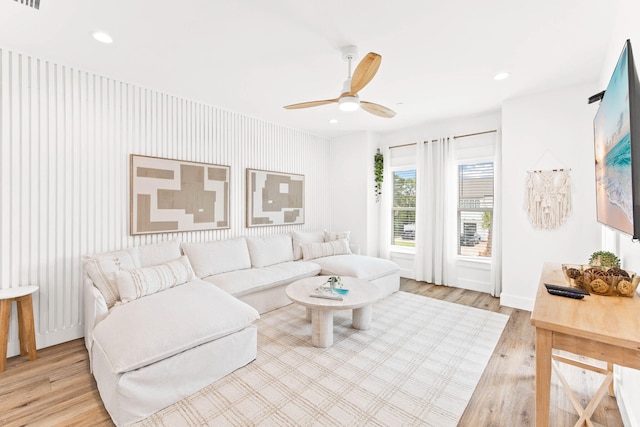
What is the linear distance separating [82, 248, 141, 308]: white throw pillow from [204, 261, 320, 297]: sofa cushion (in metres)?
0.86

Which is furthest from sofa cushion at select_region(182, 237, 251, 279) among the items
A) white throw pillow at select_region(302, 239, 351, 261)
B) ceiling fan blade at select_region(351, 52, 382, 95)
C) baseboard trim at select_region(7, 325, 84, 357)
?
ceiling fan blade at select_region(351, 52, 382, 95)

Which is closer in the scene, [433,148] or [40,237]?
[40,237]

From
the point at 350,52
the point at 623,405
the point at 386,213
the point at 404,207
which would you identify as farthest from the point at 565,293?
the point at 386,213

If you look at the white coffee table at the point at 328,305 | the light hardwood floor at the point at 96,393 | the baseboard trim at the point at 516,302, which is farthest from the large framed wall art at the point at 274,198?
the baseboard trim at the point at 516,302

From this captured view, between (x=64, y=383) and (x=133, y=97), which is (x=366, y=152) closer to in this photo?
(x=133, y=97)

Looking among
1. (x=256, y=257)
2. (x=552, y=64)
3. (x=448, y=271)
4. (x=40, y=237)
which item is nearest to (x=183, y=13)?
(x=40, y=237)

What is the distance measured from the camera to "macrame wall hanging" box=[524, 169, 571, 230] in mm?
3326

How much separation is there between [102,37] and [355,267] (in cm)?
353

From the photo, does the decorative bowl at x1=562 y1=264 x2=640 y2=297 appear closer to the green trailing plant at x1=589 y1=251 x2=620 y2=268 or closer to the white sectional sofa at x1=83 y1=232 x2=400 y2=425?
the green trailing plant at x1=589 y1=251 x2=620 y2=268

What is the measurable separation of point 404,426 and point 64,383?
8.16 feet

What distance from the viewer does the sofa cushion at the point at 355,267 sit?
152 inches

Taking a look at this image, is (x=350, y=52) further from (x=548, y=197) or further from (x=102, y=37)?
(x=548, y=197)

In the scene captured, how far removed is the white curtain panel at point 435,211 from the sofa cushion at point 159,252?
3.75 m

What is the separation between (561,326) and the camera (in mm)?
1153
